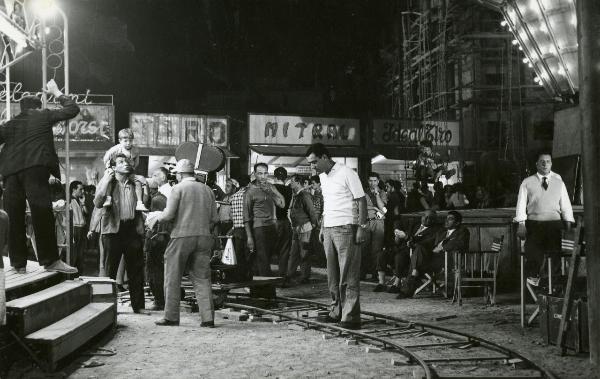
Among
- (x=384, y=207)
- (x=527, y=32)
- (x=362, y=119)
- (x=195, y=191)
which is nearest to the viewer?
(x=195, y=191)

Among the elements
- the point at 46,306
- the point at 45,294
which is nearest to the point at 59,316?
the point at 45,294

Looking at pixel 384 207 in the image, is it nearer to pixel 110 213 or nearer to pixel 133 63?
pixel 110 213

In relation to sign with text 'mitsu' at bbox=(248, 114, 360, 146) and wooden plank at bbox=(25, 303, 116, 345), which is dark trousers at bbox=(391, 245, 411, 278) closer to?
wooden plank at bbox=(25, 303, 116, 345)

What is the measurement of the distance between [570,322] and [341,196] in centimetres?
317

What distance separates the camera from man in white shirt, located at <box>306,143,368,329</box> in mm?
9133

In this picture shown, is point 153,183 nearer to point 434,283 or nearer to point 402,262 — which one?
point 402,262

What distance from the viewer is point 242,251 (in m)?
12.2

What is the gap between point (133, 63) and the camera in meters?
27.6

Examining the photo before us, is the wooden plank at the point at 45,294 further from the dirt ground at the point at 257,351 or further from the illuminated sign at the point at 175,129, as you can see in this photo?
the illuminated sign at the point at 175,129

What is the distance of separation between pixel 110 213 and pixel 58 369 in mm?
3580

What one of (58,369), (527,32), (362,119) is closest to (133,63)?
(362,119)

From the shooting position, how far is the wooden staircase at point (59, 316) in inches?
253

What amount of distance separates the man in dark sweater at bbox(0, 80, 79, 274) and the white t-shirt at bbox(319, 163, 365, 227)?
331 centimetres

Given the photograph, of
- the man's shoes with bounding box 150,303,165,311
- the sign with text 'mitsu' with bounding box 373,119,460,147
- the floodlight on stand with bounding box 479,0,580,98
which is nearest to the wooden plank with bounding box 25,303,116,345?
the man's shoes with bounding box 150,303,165,311
